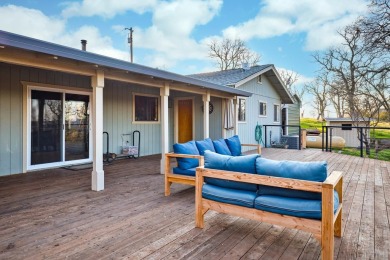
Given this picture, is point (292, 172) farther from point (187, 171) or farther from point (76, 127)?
point (76, 127)

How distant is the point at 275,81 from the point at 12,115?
1078cm

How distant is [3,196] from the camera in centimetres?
374

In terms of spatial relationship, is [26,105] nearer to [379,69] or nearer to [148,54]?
[379,69]

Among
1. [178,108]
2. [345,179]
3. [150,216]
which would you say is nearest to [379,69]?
[345,179]

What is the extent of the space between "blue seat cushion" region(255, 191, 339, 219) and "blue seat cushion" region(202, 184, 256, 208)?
0.08 m

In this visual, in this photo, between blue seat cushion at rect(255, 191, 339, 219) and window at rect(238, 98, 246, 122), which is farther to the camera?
window at rect(238, 98, 246, 122)

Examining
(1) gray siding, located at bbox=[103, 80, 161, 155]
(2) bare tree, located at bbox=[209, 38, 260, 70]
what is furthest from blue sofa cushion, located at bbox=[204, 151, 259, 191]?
(2) bare tree, located at bbox=[209, 38, 260, 70]

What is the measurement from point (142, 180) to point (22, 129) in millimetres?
2871

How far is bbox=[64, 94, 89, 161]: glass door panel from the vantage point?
6.13 metres

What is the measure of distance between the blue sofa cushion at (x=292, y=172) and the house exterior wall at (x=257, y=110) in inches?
296

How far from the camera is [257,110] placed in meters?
11.2

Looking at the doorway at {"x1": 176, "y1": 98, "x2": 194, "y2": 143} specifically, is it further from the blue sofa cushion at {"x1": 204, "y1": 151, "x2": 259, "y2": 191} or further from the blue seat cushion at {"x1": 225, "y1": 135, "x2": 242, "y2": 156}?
the blue sofa cushion at {"x1": 204, "y1": 151, "x2": 259, "y2": 191}

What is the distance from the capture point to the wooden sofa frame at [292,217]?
1.95 metres

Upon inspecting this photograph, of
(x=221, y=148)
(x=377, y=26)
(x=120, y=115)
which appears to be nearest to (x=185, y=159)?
(x=221, y=148)
